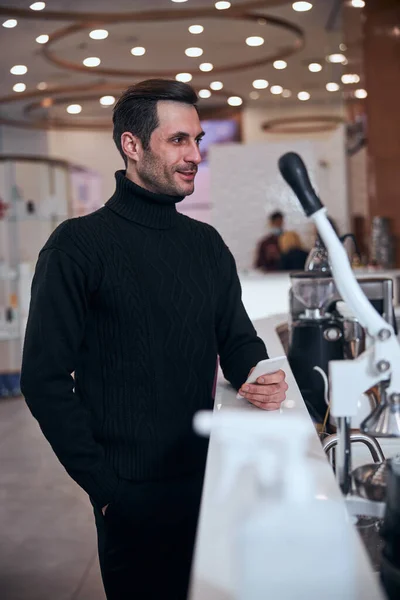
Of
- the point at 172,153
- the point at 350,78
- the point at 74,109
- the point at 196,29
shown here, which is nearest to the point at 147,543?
the point at 172,153


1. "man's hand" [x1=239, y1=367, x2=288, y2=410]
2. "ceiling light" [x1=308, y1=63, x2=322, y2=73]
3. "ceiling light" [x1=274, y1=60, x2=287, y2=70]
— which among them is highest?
"ceiling light" [x1=308, y1=63, x2=322, y2=73]

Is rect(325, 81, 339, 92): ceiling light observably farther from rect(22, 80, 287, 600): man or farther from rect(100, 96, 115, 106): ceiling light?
rect(22, 80, 287, 600): man

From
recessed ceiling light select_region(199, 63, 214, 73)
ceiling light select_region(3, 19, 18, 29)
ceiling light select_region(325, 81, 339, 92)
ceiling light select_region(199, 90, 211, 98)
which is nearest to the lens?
ceiling light select_region(3, 19, 18, 29)

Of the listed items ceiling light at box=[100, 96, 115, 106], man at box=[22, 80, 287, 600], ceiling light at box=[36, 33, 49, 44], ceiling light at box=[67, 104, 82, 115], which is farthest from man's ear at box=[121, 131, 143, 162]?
ceiling light at box=[67, 104, 82, 115]

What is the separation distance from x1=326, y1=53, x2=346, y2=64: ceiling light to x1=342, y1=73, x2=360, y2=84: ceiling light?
0.18 meters

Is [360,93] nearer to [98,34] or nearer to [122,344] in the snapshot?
[98,34]

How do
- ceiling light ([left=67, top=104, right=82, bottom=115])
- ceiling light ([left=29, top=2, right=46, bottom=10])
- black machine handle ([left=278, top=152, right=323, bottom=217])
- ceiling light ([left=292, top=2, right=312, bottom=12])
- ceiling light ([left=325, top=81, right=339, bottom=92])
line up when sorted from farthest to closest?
ceiling light ([left=67, top=104, right=82, bottom=115]) → ceiling light ([left=325, top=81, right=339, bottom=92]) → ceiling light ([left=292, top=2, right=312, bottom=12]) → ceiling light ([left=29, top=2, right=46, bottom=10]) → black machine handle ([left=278, top=152, right=323, bottom=217])

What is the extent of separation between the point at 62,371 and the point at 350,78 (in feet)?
28.7

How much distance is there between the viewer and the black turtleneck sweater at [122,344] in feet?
5.56

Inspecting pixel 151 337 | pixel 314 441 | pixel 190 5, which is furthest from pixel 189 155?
pixel 190 5

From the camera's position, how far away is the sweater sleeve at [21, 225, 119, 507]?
1682 millimetres

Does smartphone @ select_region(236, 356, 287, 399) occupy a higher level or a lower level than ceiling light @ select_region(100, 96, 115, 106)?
lower

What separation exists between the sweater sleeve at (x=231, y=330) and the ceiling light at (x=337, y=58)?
8.42 metres

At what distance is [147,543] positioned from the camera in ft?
5.91
